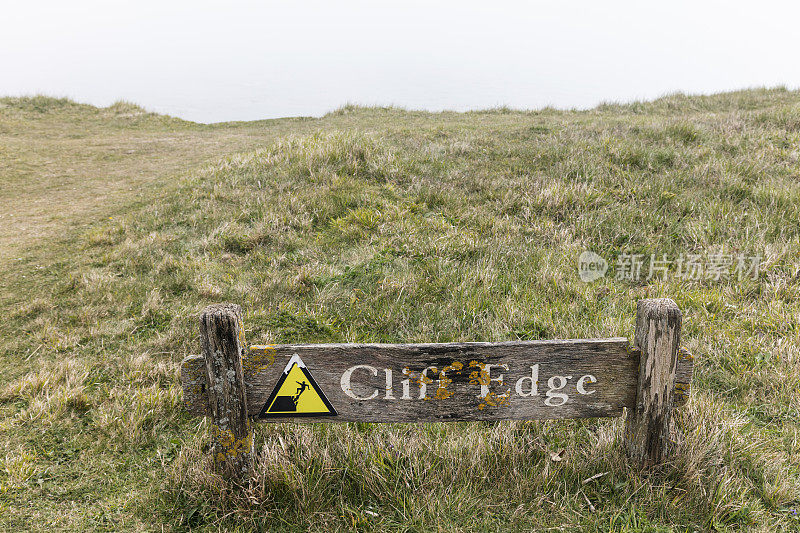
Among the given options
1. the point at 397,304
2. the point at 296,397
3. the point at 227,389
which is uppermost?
the point at 227,389

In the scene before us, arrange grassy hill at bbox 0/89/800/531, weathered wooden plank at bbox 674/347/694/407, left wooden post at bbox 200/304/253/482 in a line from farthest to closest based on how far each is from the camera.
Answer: grassy hill at bbox 0/89/800/531
weathered wooden plank at bbox 674/347/694/407
left wooden post at bbox 200/304/253/482

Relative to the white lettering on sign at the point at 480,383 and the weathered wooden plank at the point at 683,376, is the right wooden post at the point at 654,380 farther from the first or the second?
the white lettering on sign at the point at 480,383

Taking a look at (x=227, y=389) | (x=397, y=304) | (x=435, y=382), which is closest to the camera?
(x=227, y=389)

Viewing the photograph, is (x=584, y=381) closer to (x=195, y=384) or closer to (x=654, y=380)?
(x=654, y=380)

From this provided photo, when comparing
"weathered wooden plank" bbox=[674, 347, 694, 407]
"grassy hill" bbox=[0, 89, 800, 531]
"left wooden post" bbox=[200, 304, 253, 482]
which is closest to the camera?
"left wooden post" bbox=[200, 304, 253, 482]

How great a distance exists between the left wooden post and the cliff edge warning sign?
153mm

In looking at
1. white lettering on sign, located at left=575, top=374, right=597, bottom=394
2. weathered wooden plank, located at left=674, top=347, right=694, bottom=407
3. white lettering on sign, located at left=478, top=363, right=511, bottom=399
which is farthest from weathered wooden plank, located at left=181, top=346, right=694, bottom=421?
white lettering on sign, located at left=478, top=363, right=511, bottom=399

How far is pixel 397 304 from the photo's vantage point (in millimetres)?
5047

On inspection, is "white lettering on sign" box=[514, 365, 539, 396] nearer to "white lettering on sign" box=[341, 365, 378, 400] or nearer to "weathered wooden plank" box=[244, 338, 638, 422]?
"weathered wooden plank" box=[244, 338, 638, 422]

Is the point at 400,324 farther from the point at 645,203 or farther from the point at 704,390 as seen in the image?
the point at 645,203

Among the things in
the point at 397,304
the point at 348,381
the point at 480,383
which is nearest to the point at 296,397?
the point at 348,381

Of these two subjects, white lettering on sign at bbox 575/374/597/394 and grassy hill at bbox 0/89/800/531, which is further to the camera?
grassy hill at bbox 0/89/800/531

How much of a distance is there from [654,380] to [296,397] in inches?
77.0

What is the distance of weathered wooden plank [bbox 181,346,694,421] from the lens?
2475 millimetres
